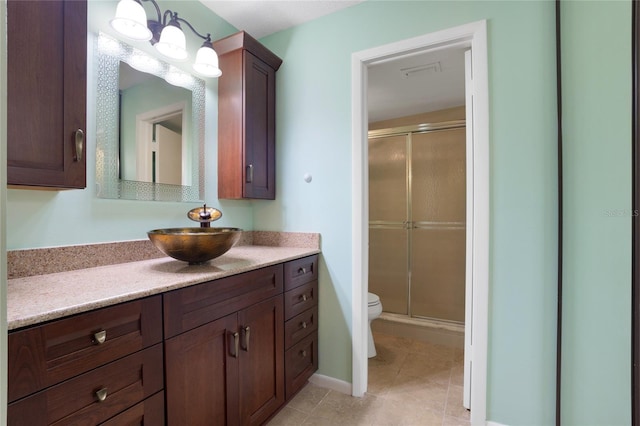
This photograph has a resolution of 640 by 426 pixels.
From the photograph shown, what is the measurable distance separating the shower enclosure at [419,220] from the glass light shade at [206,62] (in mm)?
1910

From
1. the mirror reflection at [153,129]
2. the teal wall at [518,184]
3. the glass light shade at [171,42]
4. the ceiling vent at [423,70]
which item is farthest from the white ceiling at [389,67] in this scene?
the mirror reflection at [153,129]

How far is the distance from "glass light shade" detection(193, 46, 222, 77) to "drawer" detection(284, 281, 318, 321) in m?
1.36

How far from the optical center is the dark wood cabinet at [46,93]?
2.83 feet

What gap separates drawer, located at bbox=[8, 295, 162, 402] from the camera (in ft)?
2.14

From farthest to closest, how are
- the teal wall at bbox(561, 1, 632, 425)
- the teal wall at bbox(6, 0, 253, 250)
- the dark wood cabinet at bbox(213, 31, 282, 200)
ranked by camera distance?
the dark wood cabinet at bbox(213, 31, 282, 200), the teal wall at bbox(561, 1, 632, 425), the teal wall at bbox(6, 0, 253, 250)

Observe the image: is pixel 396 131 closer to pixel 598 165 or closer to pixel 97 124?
pixel 598 165

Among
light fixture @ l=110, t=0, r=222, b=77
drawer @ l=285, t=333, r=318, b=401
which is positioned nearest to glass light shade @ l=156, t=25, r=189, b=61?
light fixture @ l=110, t=0, r=222, b=77

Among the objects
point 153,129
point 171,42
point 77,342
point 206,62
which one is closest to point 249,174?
point 153,129

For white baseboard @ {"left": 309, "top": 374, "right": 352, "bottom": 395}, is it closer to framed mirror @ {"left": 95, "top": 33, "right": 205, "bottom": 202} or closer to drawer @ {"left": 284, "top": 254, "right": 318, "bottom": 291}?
drawer @ {"left": 284, "top": 254, "right": 318, "bottom": 291}

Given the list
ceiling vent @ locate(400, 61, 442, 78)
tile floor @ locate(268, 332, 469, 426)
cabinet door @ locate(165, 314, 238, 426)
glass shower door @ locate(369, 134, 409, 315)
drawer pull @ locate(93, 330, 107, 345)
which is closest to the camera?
drawer pull @ locate(93, 330, 107, 345)

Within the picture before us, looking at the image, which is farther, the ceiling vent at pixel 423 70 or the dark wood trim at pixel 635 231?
the ceiling vent at pixel 423 70

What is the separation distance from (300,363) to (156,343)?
1009 millimetres

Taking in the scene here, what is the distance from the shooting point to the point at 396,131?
3.05 meters

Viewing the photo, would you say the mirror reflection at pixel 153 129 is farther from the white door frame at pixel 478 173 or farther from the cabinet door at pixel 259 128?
the white door frame at pixel 478 173
